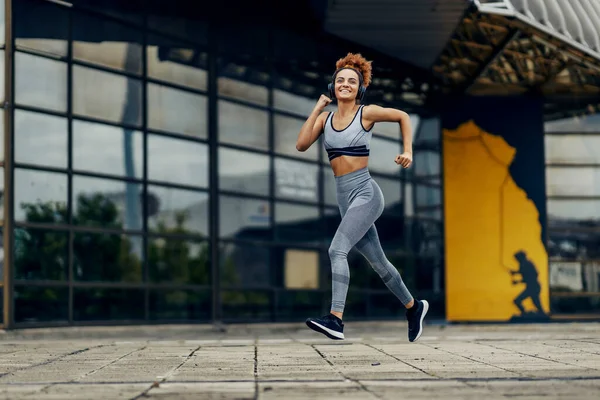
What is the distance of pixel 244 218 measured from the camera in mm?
17312

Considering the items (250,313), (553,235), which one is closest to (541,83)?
(553,235)

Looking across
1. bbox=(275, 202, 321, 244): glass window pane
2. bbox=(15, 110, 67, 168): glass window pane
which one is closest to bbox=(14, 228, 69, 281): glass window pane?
bbox=(15, 110, 67, 168): glass window pane

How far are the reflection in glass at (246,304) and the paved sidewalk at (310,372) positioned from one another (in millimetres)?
7552

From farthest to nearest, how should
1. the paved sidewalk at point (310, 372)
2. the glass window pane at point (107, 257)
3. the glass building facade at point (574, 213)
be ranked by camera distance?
the glass building facade at point (574, 213)
the glass window pane at point (107, 257)
the paved sidewalk at point (310, 372)

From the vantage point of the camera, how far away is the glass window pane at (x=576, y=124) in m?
20.0

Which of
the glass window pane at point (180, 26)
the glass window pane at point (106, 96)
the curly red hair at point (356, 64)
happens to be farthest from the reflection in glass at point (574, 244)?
the curly red hair at point (356, 64)

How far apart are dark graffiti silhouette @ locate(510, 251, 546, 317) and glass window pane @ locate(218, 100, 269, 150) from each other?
559cm

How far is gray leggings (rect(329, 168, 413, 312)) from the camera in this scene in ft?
23.1

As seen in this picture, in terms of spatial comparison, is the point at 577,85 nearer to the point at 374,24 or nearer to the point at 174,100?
the point at 374,24

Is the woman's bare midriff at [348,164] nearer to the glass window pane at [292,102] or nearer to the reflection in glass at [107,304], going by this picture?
the reflection in glass at [107,304]

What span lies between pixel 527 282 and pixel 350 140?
1297 centimetres

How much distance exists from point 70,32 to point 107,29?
0.75 meters

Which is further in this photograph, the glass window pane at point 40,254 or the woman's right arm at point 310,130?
the glass window pane at point 40,254

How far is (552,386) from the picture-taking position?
5.16 meters
